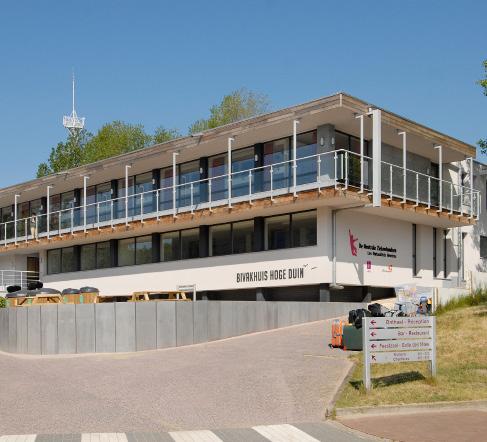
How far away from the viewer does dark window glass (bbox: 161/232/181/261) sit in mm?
34562

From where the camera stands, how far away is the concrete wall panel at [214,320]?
2163cm

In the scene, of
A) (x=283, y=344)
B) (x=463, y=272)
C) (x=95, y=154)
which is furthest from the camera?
(x=95, y=154)

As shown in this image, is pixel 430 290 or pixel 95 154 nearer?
pixel 430 290

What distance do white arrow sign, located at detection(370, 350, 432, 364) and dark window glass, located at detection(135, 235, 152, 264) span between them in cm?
2432

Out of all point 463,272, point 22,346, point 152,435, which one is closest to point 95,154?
point 463,272

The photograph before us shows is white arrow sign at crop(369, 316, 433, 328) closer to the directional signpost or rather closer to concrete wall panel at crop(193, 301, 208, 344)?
the directional signpost

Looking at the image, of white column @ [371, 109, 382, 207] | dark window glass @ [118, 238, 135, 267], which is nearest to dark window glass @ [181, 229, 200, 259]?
dark window glass @ [118, 238, 135, 267]

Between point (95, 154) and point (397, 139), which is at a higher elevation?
point (95, 154)

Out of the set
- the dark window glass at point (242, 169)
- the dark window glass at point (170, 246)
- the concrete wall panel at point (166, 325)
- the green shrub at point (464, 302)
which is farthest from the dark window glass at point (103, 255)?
the green shrub at point (464, 302)

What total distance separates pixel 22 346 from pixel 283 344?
814 cm

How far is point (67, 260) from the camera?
41.7m

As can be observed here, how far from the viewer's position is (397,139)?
30.3 meters

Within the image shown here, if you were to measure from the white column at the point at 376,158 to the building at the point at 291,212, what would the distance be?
0.04 metres

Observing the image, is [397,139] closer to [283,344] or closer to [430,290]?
[430,290]
